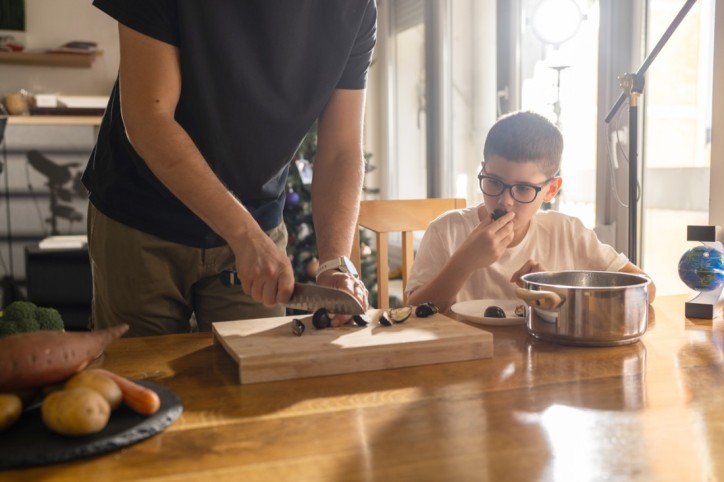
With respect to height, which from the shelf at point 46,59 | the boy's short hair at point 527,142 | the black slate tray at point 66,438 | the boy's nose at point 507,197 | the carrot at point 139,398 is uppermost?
the shelf at point 46,59

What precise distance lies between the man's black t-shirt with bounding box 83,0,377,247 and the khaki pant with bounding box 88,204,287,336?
0.03 metres

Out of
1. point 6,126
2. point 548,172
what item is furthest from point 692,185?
point 6,126

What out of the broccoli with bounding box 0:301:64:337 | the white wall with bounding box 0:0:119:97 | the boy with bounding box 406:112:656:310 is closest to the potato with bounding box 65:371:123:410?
the broccoli with bounding box 0:301:64:337

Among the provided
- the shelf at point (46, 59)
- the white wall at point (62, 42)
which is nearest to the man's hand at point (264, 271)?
the shelf at point (46, 59)

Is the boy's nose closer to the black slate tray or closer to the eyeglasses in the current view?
the eyeglasses

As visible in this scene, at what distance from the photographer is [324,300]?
125cm

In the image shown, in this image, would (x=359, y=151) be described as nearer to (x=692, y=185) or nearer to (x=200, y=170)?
(x=200, y=170)

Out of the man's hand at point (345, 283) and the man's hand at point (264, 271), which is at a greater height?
the man's hand at point (264, 271)

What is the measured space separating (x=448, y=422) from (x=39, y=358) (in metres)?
0.48

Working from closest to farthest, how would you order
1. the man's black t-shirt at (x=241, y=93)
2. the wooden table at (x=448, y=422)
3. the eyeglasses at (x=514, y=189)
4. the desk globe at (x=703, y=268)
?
the wooden table at (x=448, y=422) < the man's black t-shirt at (x=241, y=93) < the desk globe at (x=703, y=268) < the eyeglasses at (x=514, y=189)

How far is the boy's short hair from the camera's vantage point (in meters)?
1.94

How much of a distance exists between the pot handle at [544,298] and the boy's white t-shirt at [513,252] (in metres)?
0.74

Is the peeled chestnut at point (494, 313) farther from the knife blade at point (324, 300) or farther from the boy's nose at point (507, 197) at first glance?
the boy's nose at point (507, 197)

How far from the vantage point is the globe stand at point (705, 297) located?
1518mm
